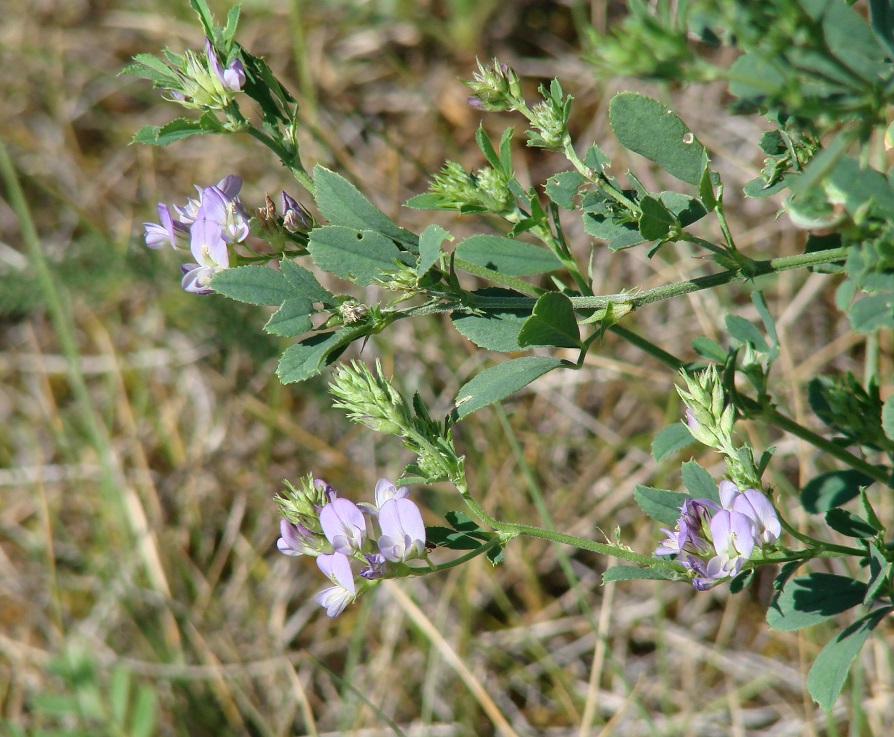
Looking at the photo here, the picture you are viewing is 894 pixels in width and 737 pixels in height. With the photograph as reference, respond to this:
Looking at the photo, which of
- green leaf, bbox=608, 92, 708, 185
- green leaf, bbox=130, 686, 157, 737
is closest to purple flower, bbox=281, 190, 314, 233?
green leaf, bbox=608, 92, 708, 185

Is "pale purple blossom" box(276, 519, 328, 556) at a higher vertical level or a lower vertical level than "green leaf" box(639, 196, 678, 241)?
lower

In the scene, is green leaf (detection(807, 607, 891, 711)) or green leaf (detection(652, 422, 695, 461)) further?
green leaf (detection(652, 422, 695, 461))

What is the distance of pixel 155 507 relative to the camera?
326cm

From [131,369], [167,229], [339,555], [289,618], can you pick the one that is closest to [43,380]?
[131,369]

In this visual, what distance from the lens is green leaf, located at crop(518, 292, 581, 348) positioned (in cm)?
118

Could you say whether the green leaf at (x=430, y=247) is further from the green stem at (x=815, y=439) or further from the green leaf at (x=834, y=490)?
the green leaf at (x=834, y=490)

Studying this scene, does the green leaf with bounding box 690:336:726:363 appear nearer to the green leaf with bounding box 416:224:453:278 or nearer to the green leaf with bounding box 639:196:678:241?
the green leaf with bounding box 639:196:678:241

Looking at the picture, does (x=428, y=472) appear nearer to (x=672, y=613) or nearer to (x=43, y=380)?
(x=672, y=613)

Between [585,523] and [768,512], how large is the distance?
5.67 feet

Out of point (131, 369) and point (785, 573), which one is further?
point (131, 369)

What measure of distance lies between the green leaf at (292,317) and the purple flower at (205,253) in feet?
0.41

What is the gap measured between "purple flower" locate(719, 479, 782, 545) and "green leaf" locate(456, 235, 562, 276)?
45 centimetres

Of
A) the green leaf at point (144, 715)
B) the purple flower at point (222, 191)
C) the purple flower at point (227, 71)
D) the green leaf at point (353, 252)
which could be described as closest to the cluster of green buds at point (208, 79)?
the purple flower at point (227, 71)

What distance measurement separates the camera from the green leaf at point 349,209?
4.43 feet
